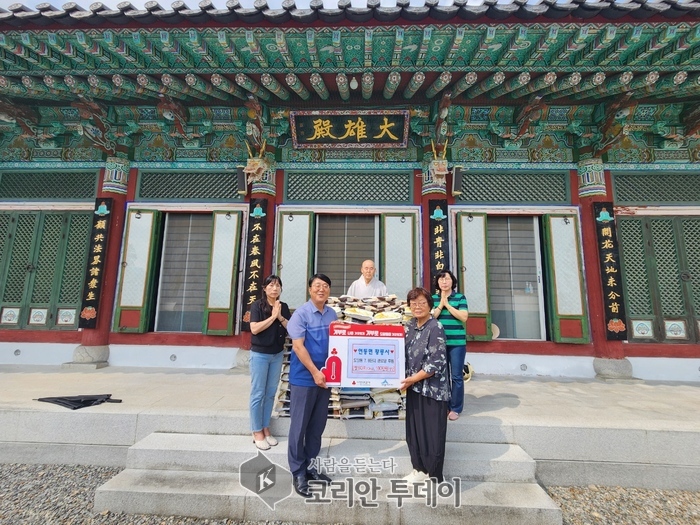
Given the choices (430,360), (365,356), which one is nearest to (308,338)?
(365,356)

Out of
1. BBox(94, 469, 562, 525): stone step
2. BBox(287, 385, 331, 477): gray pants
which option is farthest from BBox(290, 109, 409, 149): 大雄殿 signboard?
BBox(94, 469, 562, 525): stone step

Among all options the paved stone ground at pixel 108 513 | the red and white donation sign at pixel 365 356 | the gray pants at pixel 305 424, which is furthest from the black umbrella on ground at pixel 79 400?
the red and white donation sign at pixel 365 356

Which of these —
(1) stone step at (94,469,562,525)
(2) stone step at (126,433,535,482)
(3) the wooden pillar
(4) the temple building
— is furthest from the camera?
(3) the wooden pillar

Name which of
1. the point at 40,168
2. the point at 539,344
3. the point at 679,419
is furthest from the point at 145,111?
the point at 679,419

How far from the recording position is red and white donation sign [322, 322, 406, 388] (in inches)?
100

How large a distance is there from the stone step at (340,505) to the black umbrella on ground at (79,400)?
49.1 inches

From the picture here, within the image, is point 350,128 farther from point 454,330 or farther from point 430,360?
point 430,360

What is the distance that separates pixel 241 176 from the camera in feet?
19.0

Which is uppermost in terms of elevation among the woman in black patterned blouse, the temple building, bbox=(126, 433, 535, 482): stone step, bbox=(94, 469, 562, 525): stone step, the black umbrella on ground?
the temple building

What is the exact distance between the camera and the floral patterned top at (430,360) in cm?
244

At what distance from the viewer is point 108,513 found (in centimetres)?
249

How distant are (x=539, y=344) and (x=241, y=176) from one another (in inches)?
228

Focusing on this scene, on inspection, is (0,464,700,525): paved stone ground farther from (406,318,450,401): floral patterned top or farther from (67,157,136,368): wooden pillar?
(67,157,136,368): wooden pillar

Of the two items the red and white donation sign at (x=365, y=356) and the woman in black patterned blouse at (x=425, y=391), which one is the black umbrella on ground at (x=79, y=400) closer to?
the red and white donation sign at (x=365, y=356)
